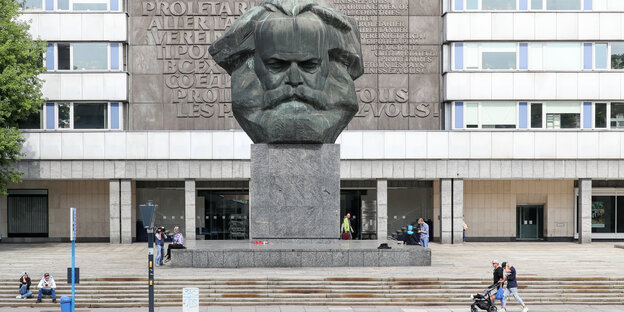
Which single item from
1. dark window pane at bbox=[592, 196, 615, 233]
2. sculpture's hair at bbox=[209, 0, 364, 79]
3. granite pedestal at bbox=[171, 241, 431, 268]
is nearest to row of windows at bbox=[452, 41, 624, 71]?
dark window pane at bbox=[592, 196, 615, 233]

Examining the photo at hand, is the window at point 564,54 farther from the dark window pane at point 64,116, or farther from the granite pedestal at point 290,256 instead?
the dark window pane at point 64,116

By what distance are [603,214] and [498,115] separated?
33.4 ft

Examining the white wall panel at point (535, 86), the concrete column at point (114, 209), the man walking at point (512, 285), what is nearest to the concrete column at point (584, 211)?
the white wall panel at point (535, 86)

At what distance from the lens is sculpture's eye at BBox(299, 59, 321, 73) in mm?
29406

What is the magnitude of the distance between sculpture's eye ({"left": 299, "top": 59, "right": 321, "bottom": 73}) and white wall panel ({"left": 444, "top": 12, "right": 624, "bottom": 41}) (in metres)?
15.8

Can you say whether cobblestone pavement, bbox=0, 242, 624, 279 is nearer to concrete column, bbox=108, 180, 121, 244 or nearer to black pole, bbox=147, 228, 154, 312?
concrete column, bbox=108, 180, 121, 244

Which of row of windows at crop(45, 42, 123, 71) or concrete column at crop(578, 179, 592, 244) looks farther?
concrete column at crop(578, 179, 592, 244)

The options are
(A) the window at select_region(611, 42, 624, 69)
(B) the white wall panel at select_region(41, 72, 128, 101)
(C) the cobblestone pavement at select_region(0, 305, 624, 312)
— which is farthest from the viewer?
(A) the window at select_region(611, 42, 624, 69)

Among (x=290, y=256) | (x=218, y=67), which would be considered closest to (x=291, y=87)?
(x=290, y=256)

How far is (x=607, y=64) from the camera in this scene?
4325 cm

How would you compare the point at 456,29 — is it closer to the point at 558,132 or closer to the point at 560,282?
the point at 558,132

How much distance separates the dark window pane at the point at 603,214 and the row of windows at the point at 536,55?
870 centimetres

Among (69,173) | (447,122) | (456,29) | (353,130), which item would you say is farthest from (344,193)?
(69,173)

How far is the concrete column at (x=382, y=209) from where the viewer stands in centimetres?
4312
